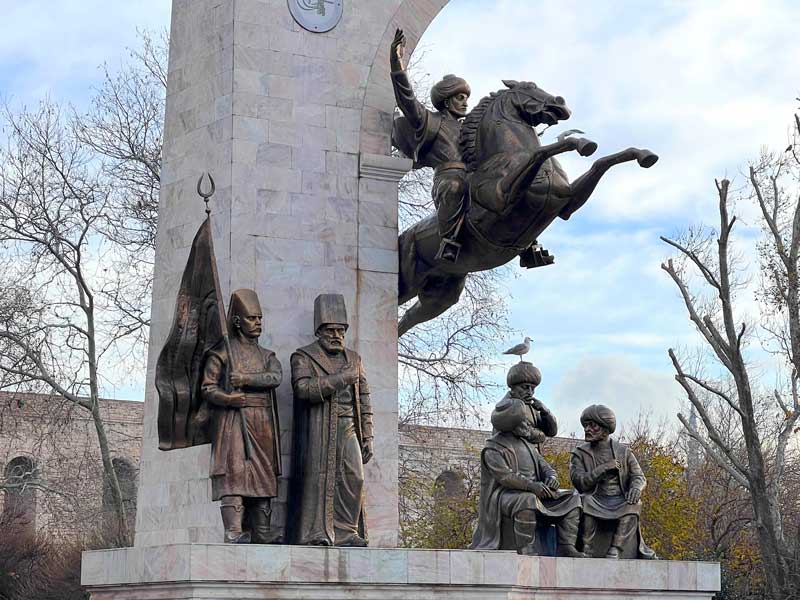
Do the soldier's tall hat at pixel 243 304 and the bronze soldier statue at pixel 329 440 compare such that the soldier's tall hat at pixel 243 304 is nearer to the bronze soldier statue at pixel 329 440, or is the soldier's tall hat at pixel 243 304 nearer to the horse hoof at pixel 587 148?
the bronze soldier statue at pixel 329 440

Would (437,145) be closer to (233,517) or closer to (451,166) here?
(451,166)

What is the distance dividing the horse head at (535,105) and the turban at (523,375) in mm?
2098

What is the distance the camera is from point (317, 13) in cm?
1220

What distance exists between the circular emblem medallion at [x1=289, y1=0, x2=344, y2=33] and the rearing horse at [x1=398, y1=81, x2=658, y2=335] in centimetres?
145

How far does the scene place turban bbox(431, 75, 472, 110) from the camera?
12.5 metres

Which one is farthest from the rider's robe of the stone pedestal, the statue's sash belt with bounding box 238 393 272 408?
the stone pedestal

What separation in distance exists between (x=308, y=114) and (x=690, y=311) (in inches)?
492

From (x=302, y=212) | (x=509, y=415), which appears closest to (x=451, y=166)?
(x=302, y=212)

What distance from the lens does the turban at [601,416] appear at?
1226cm

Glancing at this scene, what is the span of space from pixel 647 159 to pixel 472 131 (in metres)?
1.85

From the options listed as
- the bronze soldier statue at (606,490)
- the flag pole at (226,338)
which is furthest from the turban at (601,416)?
the flag pole at (226,338)

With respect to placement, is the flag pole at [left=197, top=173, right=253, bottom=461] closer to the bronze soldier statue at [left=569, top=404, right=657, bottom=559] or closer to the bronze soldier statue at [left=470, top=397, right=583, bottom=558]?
the bronze soldier statue at [left=470, top=397, right=583, bottom=558]

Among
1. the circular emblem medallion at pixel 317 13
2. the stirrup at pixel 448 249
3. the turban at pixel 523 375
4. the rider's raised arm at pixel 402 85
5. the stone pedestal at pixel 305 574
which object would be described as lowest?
the stone pedestal at pixel 305 574

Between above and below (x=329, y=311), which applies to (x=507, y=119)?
above
